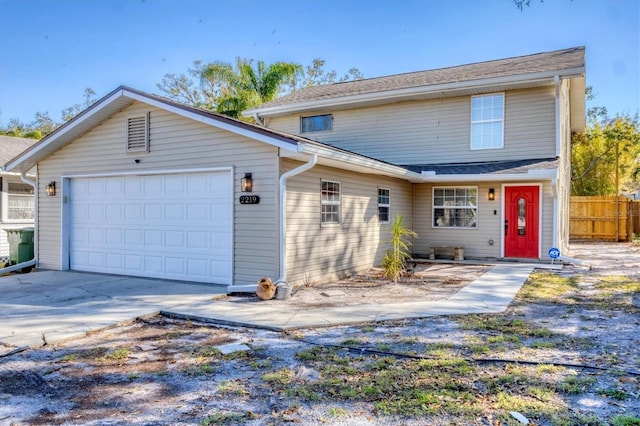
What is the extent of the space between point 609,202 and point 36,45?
22614mm

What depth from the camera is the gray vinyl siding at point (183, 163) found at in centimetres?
741

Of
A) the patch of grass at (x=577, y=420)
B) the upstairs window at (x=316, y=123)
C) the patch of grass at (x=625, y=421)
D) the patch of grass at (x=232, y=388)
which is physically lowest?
the patch of grass at (x=232, y=388)

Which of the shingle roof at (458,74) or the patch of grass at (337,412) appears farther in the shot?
the shingle roof at (458,74)

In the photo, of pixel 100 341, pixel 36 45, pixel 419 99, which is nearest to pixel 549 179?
pixel 419 99

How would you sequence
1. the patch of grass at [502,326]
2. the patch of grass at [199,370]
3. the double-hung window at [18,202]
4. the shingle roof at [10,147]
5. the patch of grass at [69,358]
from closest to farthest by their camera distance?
the patch of grass at [199,370]
the patch of grass at [69,358]
the patch of grass at [502,326]
the double-hung window at [18,202]
the shingle roof at [10,147]

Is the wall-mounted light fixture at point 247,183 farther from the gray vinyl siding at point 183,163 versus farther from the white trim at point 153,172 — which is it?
the white trim at point 153,172

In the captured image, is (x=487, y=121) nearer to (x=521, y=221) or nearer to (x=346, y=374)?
(x=521, y=221)

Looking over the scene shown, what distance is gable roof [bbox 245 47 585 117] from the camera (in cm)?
1058

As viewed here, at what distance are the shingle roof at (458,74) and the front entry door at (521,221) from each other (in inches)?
115

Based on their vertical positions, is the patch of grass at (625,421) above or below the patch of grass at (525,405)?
above

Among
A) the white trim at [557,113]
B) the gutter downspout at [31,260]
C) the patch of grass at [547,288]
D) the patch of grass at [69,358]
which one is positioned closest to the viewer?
the patch of grass at [69,358]

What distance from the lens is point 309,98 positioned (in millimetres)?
13547

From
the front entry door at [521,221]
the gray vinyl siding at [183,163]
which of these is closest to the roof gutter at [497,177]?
the front entry door at [521,221]

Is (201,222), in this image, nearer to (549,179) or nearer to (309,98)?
(309,98)
